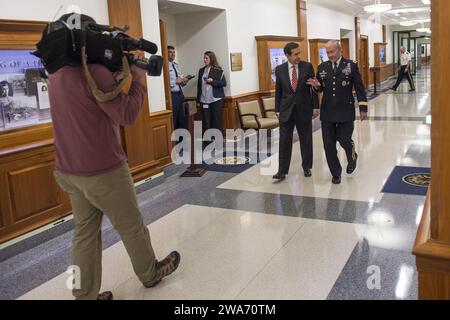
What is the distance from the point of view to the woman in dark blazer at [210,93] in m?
7.38

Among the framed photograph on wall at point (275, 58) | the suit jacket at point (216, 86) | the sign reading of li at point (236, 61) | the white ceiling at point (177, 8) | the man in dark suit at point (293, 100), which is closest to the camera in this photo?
the man in dark suit at point (293, 100)

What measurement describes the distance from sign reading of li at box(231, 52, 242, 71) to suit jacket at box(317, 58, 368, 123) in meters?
3.09

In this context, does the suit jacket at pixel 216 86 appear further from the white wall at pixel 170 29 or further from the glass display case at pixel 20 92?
the glass display case at pixel 20 92

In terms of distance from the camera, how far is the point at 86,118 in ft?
7.42

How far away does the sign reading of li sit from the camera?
7718 millimetres

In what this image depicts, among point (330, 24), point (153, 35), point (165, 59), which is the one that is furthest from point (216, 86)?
point (330, 24)

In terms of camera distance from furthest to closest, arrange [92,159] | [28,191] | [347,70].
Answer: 1. [347,70]
2. [28,191]
3. [92,159]

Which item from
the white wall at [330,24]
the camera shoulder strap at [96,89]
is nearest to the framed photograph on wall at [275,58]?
the white wall at [330,24]

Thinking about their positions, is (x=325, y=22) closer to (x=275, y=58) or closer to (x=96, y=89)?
(x=275, y=58)

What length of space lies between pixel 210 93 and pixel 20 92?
3.94m

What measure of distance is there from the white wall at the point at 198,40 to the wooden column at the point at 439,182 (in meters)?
6.42

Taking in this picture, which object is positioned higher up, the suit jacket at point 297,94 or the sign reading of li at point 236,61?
the sign reading of li at point 236,61

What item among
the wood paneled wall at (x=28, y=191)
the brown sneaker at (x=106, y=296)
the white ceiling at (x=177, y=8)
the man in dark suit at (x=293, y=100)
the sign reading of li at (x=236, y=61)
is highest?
the white ceiling at (x=177, y=8)
